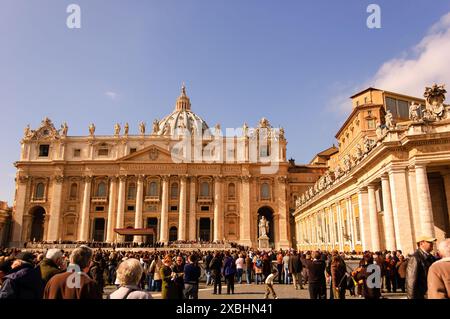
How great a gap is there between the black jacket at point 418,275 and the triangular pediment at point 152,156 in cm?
5375

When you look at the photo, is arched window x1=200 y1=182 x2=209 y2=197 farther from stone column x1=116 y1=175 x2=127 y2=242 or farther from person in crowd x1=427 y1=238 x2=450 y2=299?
person in crowd x1=427 y1=238 x2=450 y2=299

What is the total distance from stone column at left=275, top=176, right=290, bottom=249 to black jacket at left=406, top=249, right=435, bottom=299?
5225 cm

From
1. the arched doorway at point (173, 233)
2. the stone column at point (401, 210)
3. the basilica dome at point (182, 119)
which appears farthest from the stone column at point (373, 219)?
the basilica dome at point (182, 119)

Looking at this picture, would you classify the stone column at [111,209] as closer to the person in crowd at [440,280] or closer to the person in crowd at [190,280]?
the person in crowd at [190,280]

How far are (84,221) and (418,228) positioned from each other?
50.1m

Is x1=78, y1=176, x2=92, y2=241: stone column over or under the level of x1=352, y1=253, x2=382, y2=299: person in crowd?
over

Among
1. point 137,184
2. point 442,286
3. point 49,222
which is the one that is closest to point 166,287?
point 442,286

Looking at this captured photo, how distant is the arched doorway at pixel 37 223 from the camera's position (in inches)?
2288

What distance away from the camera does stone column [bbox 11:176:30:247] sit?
55.1 metres

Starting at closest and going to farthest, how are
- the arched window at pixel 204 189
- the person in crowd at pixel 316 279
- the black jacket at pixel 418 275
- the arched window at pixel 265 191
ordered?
the black jacket at pixel 418 275 → the person in crowd at pixel 316 279 → the arched window at pixel 204 189 → the arched window at pixel 265 191

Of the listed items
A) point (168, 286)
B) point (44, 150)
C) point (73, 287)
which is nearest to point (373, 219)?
point (168, 286)

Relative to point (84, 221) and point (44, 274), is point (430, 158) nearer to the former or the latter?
point (44, 274)

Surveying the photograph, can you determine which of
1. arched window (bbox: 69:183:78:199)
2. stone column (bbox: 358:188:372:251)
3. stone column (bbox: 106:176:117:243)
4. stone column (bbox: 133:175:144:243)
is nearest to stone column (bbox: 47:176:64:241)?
arched window (bbox: 69:183:78:199)
